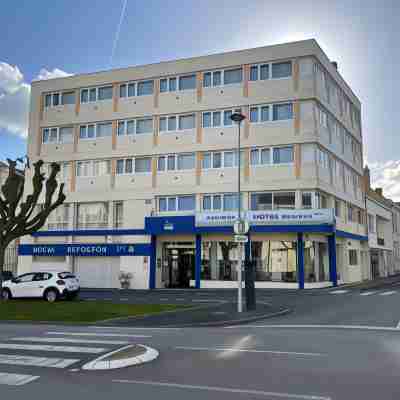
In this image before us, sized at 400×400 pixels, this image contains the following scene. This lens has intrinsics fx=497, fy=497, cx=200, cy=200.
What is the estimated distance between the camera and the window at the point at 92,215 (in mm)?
35469

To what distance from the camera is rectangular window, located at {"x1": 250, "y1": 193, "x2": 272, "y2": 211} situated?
3102 cm

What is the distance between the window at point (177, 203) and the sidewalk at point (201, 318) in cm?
1545

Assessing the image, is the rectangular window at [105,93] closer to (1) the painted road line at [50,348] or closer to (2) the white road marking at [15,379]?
(1) the painted road line at [50,348]

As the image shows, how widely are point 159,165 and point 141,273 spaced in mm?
7433

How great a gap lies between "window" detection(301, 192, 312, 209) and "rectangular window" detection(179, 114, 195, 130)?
8874 mm

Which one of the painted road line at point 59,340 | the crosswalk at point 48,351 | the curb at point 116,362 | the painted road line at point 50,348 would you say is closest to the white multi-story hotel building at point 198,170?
the crosswalk at point 48,351

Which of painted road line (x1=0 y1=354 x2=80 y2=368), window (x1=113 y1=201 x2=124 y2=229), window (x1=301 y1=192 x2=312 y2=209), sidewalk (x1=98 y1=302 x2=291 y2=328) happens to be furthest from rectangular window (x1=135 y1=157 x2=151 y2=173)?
painted road line (x1=0 y1=354 x2=80 y2=368)

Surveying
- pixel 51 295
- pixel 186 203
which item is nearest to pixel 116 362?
pixel 51 295

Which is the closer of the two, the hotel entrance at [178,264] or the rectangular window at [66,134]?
the hotel entrance at [178,264]

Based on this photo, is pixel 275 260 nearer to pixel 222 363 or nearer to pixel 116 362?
pixel 222 363

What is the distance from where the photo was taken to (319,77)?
107 ft

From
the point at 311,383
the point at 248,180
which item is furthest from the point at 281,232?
the point at 311,383

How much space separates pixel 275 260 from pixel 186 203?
698cm

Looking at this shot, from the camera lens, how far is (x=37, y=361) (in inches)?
328
